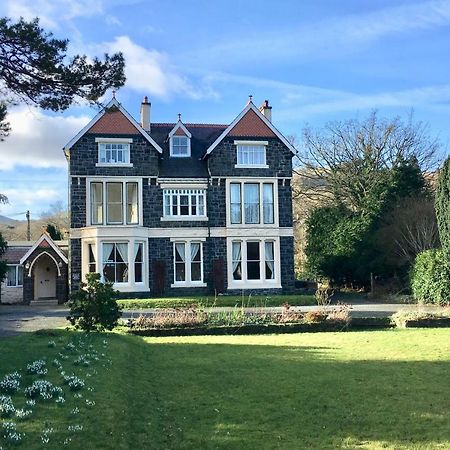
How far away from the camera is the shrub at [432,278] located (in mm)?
28125

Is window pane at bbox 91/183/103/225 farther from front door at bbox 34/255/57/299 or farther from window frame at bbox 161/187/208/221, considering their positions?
front door at bbox 34/255/57/299

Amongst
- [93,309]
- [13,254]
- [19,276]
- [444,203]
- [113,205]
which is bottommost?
[93,309]

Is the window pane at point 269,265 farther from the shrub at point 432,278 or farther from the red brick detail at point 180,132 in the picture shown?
the red brick detail at point 180,132

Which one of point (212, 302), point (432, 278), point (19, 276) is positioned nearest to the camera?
point (432, 278)

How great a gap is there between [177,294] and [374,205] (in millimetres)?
13990

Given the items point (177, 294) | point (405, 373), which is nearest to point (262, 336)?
point (405, 373)

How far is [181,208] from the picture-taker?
109ft

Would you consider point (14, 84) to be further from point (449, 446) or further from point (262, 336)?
point (262, 336)

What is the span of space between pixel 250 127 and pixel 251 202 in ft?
14.3

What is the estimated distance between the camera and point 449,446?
6.68m

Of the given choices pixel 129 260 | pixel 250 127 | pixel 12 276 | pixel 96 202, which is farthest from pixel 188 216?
pixel 12 276

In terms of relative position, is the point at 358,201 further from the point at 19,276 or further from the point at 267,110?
the point at 19,276

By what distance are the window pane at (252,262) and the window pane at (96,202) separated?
340 inches

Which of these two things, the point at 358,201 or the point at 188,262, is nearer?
the point at 188,262
